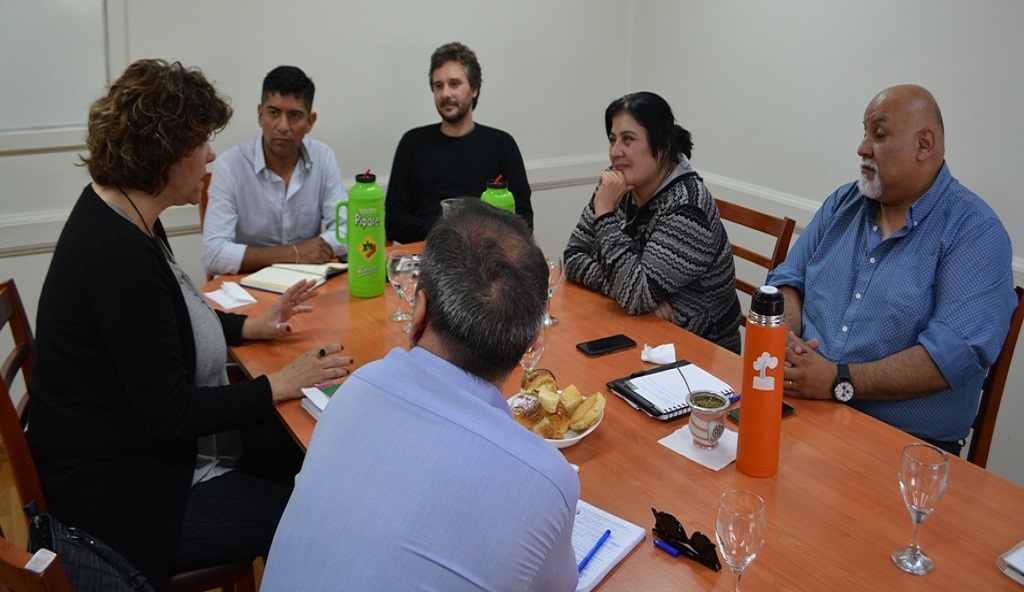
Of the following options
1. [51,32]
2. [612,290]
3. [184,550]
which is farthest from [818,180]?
[51,32]

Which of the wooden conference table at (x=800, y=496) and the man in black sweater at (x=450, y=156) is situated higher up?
the man in black sweater at (x=450, y=156)

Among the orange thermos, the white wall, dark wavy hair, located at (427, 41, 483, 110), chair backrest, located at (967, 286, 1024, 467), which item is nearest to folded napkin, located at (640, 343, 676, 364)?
the orange thermos

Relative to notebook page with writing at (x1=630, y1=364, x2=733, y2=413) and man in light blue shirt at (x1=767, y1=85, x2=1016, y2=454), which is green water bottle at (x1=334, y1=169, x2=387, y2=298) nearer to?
notebook page with writing at (x1=630, y1=364, x2=733, y2=413)

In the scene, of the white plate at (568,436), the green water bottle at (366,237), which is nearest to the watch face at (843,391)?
the white plate at (568,436)

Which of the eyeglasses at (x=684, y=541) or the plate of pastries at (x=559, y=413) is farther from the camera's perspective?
the plate of pastries at (x=559, y=413)

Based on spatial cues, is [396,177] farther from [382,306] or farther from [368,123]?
[382,306]

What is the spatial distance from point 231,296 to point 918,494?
1.85 metres

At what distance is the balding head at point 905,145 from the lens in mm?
2088

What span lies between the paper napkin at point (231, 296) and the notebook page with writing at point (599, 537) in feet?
4.39

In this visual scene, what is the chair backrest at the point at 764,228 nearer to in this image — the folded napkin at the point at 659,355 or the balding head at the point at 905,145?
the balding head at the point at 905,145

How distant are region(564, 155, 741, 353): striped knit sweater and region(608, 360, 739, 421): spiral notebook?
1.32 ft

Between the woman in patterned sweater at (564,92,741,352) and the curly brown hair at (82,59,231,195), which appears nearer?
the curly brown hair at (82,59,231,195)

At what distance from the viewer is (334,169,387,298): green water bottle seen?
7.62 feet

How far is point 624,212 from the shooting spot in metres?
2.67
